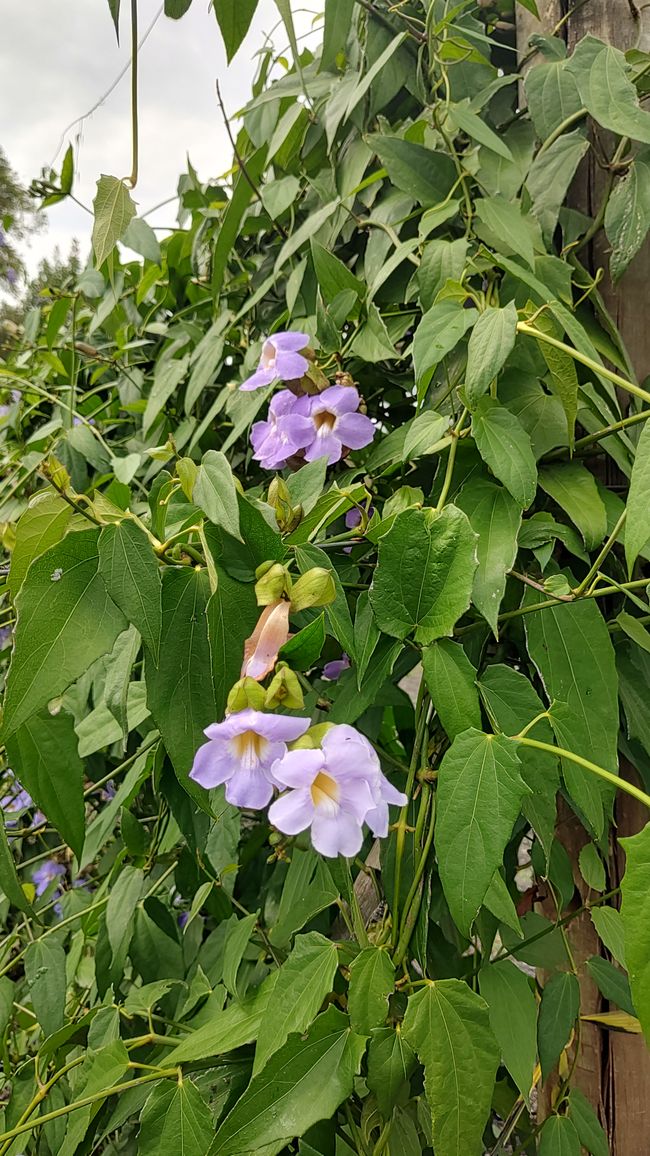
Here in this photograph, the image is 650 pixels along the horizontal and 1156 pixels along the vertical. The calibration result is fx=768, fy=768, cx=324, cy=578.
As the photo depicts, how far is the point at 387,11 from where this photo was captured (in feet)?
2.43

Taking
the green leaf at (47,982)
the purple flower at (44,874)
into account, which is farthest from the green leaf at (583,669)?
the purple flower at (44,874)

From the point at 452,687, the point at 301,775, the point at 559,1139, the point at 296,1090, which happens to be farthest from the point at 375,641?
the point at 559,1139

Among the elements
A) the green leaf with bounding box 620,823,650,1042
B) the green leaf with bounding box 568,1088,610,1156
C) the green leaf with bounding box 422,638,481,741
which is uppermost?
the green leaf with bounding box 422,638,481,741

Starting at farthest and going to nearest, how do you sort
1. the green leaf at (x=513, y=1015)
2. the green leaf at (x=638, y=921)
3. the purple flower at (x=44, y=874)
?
1. the purple flower at (x=44, y=874)
2. the green leaf at (x=513, y=1015)
3. the green leaf at (x=638, y=921)

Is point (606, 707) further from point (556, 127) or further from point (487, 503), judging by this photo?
point (556, 127)

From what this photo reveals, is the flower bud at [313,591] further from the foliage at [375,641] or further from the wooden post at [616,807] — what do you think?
the wooden post at [616,807]

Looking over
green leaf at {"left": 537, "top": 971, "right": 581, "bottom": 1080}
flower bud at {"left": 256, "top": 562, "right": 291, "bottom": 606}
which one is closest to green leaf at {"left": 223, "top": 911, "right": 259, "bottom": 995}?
green leaf at {"left": 537, "top": 971, "right": 581, "bottom": 1080}

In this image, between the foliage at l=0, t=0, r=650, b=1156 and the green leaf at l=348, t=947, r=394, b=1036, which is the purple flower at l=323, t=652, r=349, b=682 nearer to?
A: the foliage at l=0, t=0, r=650, b=1156

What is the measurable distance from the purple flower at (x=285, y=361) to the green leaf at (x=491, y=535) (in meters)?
0.18

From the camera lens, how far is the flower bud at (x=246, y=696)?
371mm

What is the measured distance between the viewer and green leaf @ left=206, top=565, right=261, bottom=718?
426mm

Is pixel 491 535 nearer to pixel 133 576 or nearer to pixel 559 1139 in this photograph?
pixel 133 576

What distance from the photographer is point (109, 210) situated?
462 mm

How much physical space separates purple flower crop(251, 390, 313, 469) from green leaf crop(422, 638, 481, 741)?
248 millimetres
